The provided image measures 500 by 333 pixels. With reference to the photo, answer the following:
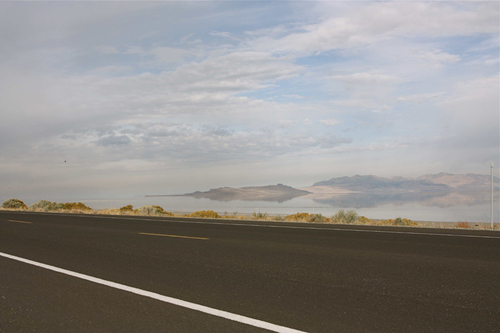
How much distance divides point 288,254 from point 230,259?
4.60 feet

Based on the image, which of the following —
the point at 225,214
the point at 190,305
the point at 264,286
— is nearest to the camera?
the point at 190,305

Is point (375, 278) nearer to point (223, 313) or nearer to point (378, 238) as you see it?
point (223, 313)

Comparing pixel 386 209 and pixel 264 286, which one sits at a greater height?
pixel 386 209

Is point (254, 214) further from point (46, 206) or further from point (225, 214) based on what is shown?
point (46, 206)

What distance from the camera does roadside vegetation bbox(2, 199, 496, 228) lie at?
811 inches

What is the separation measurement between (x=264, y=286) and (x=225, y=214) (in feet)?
78.2

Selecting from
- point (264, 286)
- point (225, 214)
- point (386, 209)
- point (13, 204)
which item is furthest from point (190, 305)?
point (386, 209)

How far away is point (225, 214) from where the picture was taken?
98.1ft

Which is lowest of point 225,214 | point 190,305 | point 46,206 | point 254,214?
point 190,305

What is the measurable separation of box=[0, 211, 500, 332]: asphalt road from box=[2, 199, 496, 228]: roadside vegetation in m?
9.62

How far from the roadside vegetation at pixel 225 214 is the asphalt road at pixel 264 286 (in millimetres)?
9622

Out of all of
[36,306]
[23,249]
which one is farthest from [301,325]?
[23,249]

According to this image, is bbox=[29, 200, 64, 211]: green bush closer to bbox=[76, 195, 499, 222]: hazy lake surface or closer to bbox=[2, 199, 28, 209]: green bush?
bbox=[2, 199, 28, 209]: green bush

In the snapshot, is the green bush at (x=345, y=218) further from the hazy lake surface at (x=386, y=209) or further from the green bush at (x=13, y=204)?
the green bush at (x=13, y=204)
